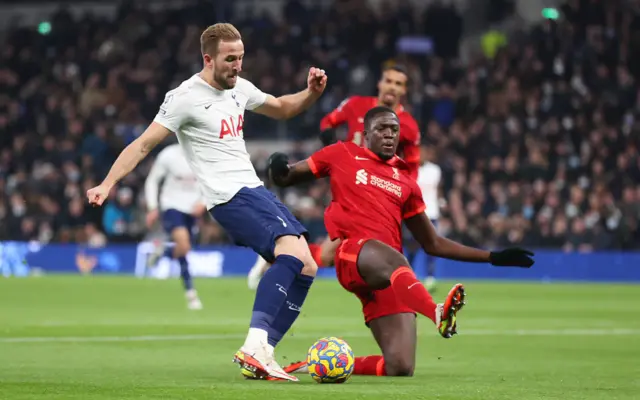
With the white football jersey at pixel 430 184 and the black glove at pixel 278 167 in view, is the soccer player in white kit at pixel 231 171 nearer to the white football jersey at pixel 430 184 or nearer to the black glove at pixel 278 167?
the black glove at pixel 278 167

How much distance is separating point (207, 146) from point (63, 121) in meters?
22.8

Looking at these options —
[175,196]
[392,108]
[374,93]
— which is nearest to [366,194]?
[392,108]

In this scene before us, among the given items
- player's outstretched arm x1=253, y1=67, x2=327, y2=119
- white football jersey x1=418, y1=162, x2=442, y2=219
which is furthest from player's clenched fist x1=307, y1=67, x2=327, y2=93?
white football jersey x1=418, y1=162, x2=442, y2=219

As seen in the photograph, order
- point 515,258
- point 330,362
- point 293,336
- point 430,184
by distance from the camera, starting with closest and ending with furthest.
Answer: point 330,362 < point 515,258 < point 293,336 < point 430,184

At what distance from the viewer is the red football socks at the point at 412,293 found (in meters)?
7.98

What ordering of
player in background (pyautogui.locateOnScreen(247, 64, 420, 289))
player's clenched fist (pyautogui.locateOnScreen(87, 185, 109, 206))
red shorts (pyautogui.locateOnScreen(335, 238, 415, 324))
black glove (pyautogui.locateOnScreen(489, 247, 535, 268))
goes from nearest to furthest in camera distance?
player's clenched fist (pyautogui.locateOnScreen(87, 185, 109, 206))
black glove (pyautogui.locateOnScreen(489, 247, 535, 268))
red shorts (pyautogui.locateOnScreen(335, 238, 415, 324))
player in background (pyautogui.locateOnScreen(247, 64, 420, 289))

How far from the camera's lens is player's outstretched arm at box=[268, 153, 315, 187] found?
876 centimetres

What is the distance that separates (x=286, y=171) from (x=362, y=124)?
420 centimetres

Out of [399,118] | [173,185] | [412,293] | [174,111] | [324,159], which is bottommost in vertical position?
[412,293]

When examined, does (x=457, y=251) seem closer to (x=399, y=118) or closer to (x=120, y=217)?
(x=399, y=118)

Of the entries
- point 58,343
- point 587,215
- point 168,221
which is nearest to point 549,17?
point 587,215

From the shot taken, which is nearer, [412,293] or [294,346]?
[412,293]

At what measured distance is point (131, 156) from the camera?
27.3ft

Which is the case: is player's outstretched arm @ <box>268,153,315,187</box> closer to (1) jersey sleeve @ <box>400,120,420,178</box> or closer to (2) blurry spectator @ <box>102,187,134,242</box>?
(1) jersey sleeve @ <box>400,120,420,178</box>
